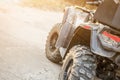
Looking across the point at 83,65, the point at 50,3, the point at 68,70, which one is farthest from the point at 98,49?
the point at 50,3

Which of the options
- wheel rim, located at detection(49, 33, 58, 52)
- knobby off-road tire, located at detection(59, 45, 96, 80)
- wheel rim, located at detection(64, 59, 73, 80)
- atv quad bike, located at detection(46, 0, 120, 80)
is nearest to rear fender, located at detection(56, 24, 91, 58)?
atv quad bike, located at detection(46, 0, 120, 80)

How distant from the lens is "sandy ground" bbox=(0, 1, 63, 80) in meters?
7.76

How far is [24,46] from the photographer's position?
10.2 metres

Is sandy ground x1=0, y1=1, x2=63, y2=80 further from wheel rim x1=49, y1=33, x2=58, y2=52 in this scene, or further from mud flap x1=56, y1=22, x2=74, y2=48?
mud flap x1=56, y1=22, x2=74, y2=48

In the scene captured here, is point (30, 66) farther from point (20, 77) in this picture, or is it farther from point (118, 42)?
point (118, 42)

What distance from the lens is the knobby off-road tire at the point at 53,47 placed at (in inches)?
350

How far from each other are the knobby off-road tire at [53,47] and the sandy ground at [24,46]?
14 cm

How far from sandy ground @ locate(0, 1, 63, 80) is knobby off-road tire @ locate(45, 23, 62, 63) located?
0.14 m

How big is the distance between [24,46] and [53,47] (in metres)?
1.18

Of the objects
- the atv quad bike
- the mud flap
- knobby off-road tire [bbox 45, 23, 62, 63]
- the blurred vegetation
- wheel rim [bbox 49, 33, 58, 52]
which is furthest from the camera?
the blurred vegetation

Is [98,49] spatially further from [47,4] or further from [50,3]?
[50,3]

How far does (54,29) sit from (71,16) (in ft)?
4.14

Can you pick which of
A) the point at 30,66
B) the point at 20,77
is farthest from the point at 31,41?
the point at 20,77

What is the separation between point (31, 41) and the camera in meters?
11.1
